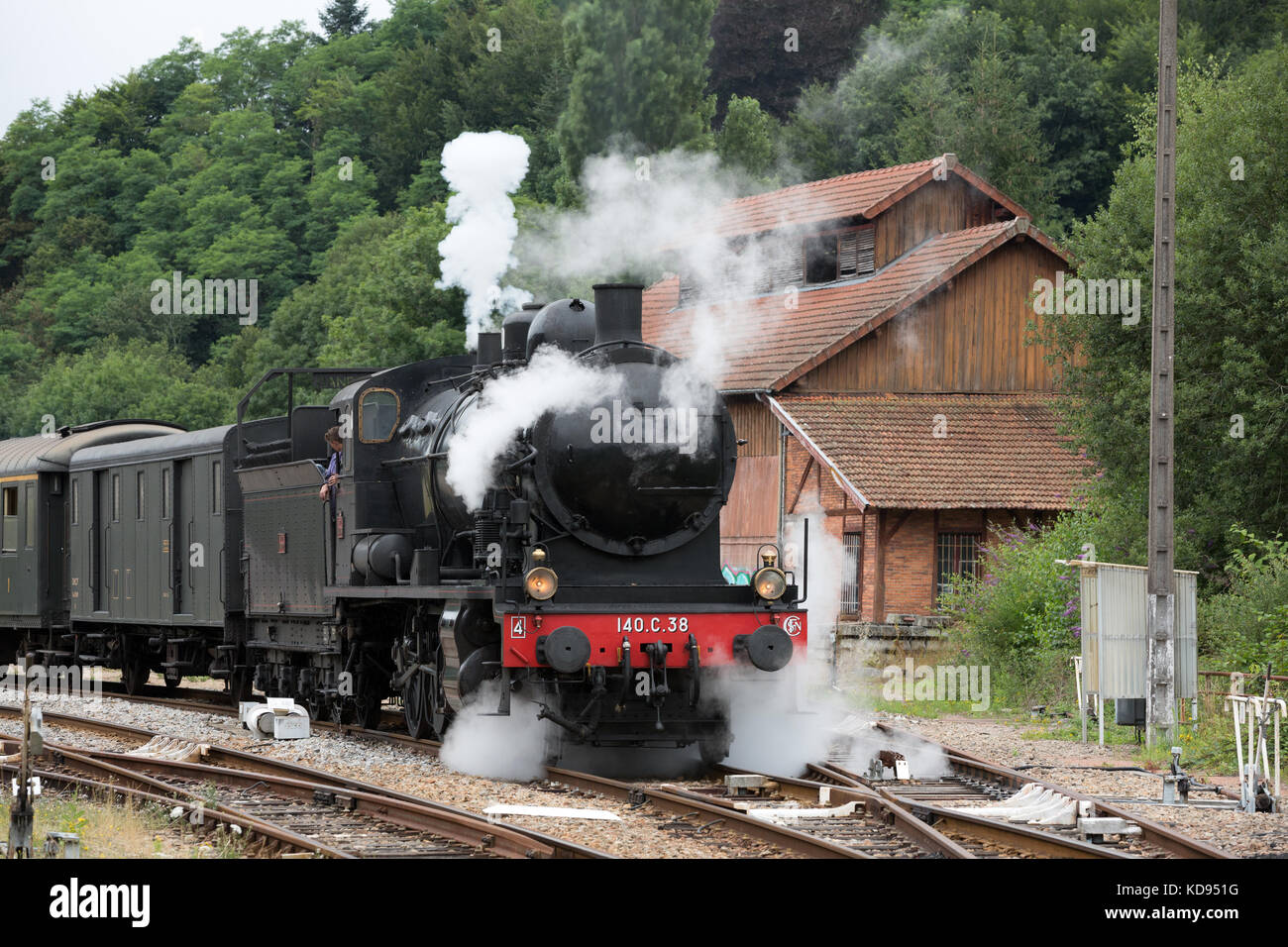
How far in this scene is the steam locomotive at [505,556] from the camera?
12.5 m

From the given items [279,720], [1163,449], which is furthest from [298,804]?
[1163,449]

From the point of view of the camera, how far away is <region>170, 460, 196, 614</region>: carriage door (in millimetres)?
20219

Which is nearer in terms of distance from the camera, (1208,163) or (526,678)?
(526,678)

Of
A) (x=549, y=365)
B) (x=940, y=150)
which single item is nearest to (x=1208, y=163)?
(x=549, y=365)

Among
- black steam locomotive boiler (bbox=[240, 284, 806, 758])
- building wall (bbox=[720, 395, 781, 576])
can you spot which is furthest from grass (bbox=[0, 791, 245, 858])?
building wall (bbox=[720, 395, 781, 576])

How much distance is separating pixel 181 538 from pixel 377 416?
6.12 meters

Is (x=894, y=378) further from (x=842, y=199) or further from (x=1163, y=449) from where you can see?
(x=1163, y=449)

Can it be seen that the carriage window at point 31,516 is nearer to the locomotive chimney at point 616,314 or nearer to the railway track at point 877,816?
the railway track at point 877,816

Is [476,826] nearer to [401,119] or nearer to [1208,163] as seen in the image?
[1208,163]

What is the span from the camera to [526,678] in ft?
41.3

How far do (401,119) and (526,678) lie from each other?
5786 cm

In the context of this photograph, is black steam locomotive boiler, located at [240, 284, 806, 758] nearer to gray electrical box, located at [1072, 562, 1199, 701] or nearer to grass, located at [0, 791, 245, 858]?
grass, located at [0, 791, 245, 858]
